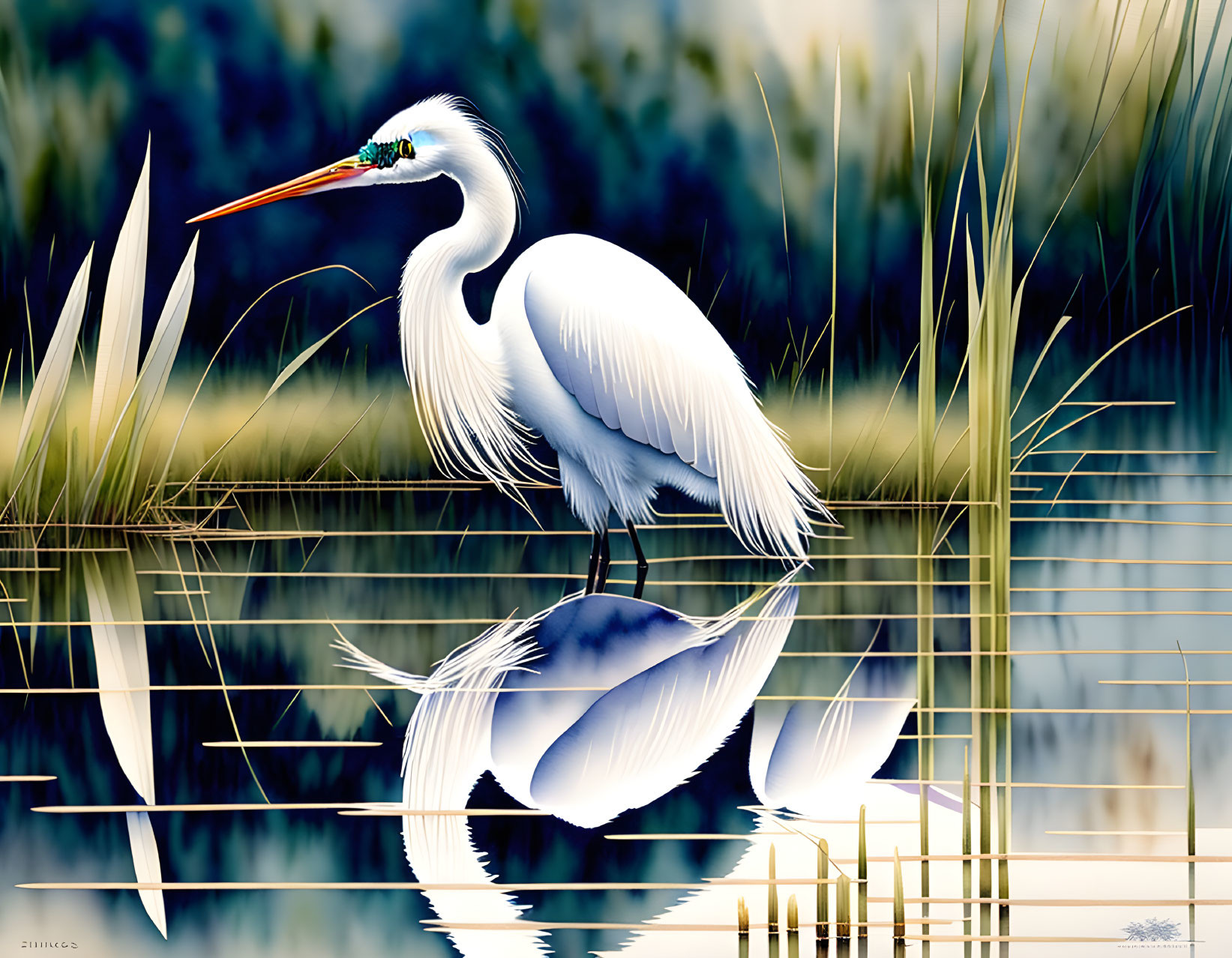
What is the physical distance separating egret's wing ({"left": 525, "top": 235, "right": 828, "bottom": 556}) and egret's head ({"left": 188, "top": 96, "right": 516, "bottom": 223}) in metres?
0.44

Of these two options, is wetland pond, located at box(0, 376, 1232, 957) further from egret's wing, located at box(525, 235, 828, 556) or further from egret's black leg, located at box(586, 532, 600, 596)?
egret's wing, located at box(525, 235, 828, 556)

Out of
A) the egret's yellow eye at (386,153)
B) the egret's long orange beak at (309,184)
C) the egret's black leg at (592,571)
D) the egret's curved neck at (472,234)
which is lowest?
the egret's black leg at (592,571)

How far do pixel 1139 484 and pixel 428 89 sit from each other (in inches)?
126

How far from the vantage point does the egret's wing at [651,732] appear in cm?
189

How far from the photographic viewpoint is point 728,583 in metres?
3.57

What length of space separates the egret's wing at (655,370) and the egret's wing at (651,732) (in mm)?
874

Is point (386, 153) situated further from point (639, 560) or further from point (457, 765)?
point (457, 765)

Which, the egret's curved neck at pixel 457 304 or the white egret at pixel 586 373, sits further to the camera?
the egret's curved neck at pixel 457 304

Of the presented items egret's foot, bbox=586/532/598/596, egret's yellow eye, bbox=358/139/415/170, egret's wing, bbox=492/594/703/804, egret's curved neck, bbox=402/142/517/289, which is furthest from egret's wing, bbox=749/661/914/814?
egret's yellow eye, bbox=358/139/415/170

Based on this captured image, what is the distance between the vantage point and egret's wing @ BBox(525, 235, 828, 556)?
136 inches

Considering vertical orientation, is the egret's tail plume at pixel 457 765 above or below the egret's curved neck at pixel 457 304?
below

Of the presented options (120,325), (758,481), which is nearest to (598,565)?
(758,481)

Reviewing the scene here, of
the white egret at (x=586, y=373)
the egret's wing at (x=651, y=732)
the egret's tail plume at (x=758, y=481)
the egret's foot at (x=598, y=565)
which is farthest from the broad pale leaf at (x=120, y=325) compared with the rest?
the egret's wing at (x=651, y=732)

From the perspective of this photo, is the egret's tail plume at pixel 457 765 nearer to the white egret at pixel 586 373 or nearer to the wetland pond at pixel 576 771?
the wetland pond at pixel 576 771
